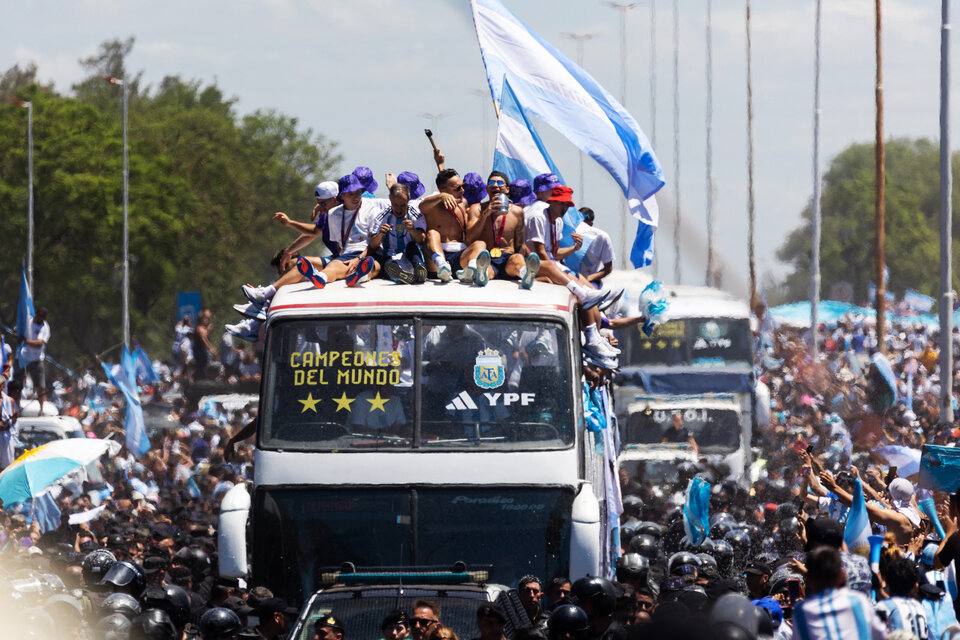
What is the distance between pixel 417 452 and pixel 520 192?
2837 mm

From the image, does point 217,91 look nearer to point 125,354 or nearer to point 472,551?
point 125,354

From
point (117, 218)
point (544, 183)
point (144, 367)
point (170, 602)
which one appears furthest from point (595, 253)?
point (117, 218)

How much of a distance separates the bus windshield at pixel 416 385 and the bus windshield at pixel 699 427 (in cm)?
1495

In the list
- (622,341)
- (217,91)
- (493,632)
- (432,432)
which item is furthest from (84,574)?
(217,91)

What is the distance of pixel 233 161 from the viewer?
223 ft

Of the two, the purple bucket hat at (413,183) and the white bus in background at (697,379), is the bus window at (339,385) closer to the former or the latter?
the purple bucket hat at (413,183)

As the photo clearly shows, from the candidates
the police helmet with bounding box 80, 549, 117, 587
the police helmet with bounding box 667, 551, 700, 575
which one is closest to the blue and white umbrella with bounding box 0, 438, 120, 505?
the police helmet with bounding box 80, 549, 117, 587

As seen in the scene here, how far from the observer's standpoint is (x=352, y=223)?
43.1 ft

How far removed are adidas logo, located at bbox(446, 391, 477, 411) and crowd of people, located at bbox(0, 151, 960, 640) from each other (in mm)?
987

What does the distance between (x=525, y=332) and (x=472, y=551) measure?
60.6 inches

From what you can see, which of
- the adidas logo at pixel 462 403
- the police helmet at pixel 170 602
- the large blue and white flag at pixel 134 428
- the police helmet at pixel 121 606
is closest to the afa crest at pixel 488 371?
the adidas logo at pixel 462 403

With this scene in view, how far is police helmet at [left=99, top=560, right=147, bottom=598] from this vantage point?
443 inches

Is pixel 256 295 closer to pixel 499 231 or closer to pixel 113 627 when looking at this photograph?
pixel 499 231

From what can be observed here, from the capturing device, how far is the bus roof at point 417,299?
38.8 ft
